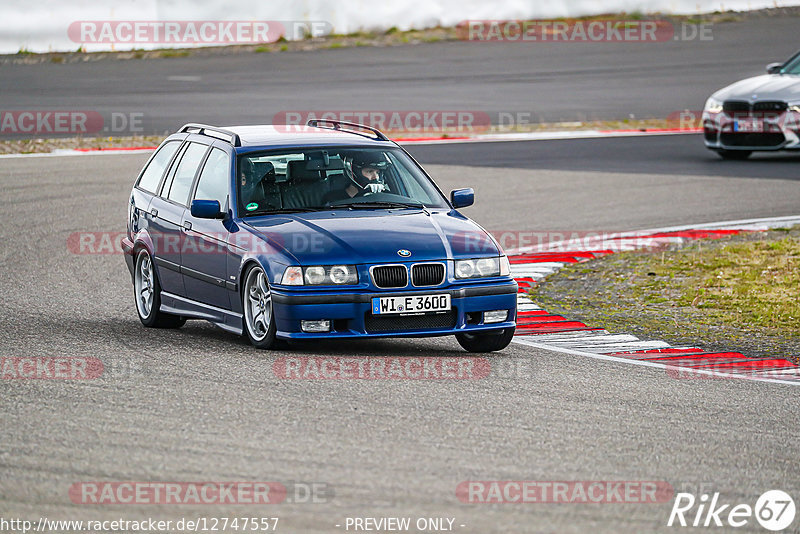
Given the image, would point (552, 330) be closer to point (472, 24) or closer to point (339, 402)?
point (339, 402)

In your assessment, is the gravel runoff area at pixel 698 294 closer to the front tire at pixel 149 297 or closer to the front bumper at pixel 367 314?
the front bumper at pixel 367 314

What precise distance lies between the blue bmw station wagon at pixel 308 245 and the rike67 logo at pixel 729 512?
3.35m

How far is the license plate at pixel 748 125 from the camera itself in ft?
70.6

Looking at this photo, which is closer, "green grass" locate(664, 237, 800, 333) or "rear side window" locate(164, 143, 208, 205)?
"rear side window" locate(164, 143, 208, 205)

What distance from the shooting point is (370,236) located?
9016 millimetres

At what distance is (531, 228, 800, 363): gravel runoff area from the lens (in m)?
10.6

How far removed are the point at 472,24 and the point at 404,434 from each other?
3759cm

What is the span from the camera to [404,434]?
6738 mm

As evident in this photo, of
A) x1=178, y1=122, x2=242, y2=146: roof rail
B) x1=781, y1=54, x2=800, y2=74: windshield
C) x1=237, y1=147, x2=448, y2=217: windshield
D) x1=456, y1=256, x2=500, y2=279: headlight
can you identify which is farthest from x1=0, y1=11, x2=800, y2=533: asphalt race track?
x1=781, y1=54, x2=800, y2=74: windshield

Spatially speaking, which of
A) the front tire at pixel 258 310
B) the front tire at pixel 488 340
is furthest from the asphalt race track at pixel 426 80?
the front tire at pixel 488 340

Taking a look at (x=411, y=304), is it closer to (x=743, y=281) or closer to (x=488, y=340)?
(x=488, y=340)

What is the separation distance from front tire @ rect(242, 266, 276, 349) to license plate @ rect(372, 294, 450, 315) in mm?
680

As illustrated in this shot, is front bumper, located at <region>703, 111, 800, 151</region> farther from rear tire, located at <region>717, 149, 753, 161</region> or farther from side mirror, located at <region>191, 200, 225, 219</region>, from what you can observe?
side mirror, located at <region>191, 200, 225, 219</region>

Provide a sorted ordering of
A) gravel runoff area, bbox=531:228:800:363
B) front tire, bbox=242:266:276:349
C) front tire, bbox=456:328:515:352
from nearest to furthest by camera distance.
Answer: front tire, bbox=242:266:276:349 < front tire, bbox=456:328:515:352 < gravel runoff area, bbox=531:228:800:363
